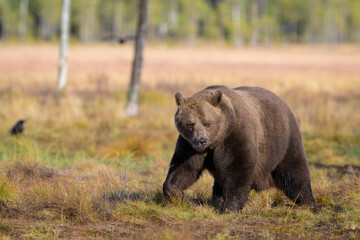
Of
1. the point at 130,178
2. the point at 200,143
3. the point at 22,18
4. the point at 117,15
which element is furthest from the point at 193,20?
the point at 200,143

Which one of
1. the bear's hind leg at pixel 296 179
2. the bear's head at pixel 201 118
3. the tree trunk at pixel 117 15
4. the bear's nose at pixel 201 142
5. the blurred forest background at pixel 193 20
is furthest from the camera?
the tree trunk at pixel 117 15

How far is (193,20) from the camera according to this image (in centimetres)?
7738

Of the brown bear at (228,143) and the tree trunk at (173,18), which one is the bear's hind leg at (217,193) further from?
the tree trunk at (173,18)

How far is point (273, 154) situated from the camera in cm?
586

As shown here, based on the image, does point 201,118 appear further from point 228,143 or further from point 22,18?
point 22,18

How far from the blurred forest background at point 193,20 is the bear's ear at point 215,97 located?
5680cm

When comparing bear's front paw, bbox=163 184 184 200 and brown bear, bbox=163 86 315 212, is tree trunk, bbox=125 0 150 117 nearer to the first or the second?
brown bear, bbox=163 86 315 212

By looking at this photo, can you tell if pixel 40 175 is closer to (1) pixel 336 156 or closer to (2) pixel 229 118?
(2) pixel 229 118

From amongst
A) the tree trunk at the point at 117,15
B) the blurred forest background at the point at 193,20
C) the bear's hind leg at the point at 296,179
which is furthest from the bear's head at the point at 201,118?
the tree trunk at the point at 117,15

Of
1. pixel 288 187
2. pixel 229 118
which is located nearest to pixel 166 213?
pixel 229 118

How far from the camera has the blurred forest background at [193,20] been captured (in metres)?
71.1

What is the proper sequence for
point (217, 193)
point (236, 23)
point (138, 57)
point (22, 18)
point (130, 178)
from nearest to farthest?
point (217, 193) → point (130, 178) → point (138, 57) → point (22, 18) → point (236, 23)

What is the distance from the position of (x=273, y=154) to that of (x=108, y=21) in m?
88.0

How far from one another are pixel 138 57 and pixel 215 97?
29.7ft
